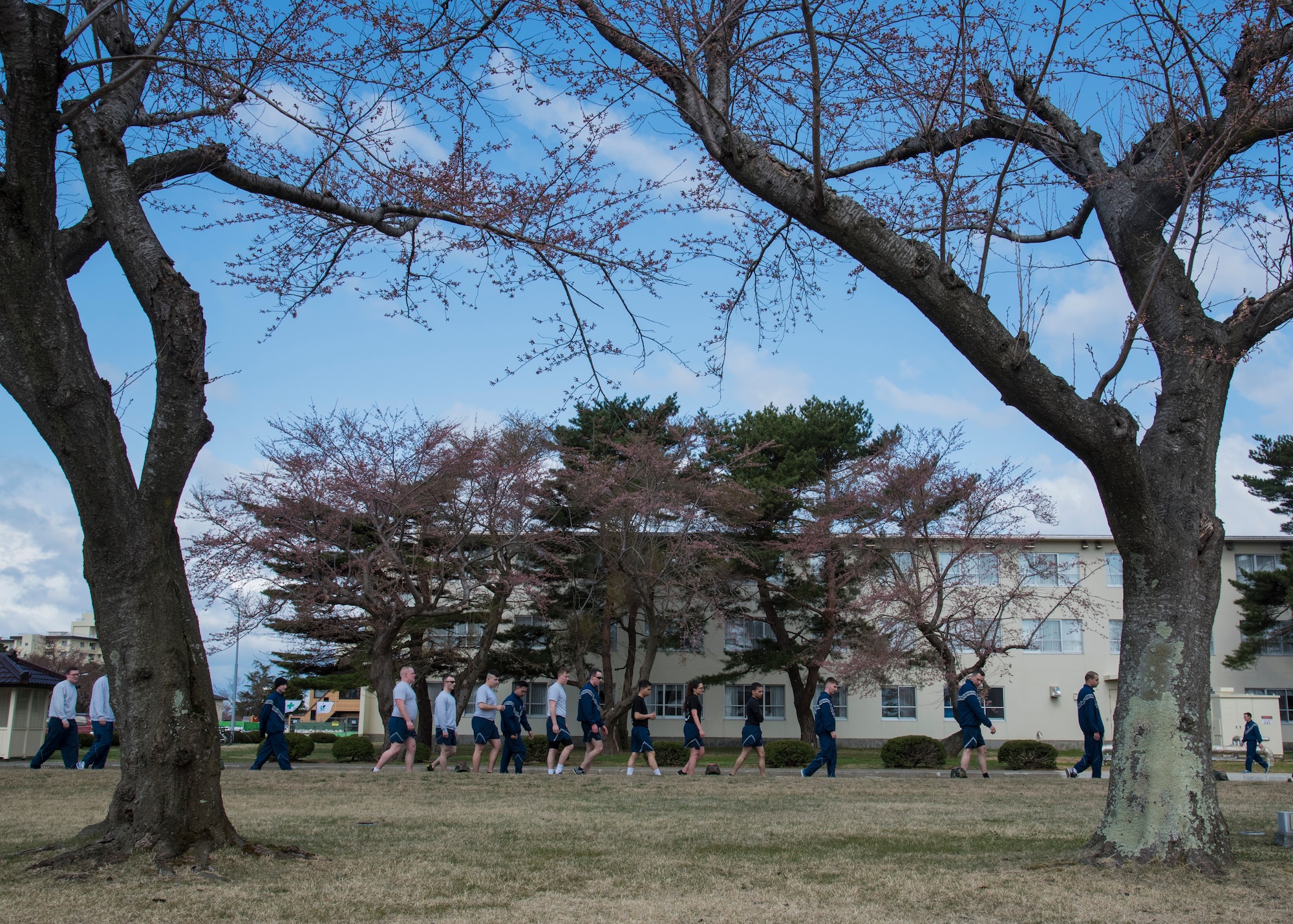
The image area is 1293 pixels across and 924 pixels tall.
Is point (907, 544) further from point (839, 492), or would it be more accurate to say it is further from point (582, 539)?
point (582, 539)

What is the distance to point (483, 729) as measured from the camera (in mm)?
15062

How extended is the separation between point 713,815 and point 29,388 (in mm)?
6381

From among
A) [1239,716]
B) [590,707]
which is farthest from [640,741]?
[1239,716]

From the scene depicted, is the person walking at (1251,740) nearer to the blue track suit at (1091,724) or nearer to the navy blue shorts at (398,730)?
the blue track suit at (1091,724)

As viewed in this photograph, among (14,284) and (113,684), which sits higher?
(14,284)

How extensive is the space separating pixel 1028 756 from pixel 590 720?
10.1m

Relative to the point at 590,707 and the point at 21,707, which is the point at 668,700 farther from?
the point at 590,707

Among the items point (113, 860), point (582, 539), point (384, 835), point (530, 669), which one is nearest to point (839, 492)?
point (582, 539)

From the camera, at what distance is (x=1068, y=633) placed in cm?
3994

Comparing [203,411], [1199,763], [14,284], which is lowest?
[1199,763]

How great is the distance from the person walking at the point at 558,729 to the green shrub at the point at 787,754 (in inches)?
255

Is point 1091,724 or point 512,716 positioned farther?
point 512,716

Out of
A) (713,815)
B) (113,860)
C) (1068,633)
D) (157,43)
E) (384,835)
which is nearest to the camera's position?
(113,860)

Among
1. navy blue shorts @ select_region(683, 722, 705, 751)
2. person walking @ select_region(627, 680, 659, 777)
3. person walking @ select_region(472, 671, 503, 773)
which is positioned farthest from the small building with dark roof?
navy blue shorts @ select_region(683, 722, 705, 751)
